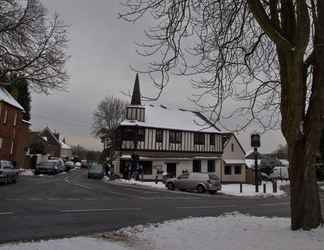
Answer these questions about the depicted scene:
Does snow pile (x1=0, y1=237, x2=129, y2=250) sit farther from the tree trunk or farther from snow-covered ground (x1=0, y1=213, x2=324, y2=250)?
the tree trunk

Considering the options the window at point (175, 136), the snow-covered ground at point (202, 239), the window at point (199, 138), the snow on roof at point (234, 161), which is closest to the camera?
the snow-covered ground at point (202, 239)

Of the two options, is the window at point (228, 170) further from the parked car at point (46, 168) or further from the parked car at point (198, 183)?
the parked car at point (46, 168)

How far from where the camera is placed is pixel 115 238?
789 cm

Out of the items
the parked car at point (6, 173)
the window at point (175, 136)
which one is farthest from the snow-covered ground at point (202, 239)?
the window at point (175, 136)

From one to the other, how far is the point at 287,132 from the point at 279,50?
71.1 inches

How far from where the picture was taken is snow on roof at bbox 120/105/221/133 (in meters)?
46.4

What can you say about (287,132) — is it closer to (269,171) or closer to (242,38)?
(242,38)

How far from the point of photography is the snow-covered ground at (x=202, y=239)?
661 cm

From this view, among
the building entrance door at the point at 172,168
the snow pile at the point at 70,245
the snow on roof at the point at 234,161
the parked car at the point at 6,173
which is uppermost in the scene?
the snow on roof at the point at 234,161

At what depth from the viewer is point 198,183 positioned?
100ft

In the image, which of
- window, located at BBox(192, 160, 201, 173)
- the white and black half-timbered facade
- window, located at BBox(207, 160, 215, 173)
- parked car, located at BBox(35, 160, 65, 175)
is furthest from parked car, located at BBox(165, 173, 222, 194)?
parked car, located at BBox(35, 160, 65, 175)

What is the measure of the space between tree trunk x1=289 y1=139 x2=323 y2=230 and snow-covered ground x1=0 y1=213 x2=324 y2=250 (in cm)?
25

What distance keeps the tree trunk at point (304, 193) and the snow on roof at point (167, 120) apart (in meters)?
37.4

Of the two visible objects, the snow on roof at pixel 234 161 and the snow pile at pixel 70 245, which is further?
the snow on roof at pixel 234 161
